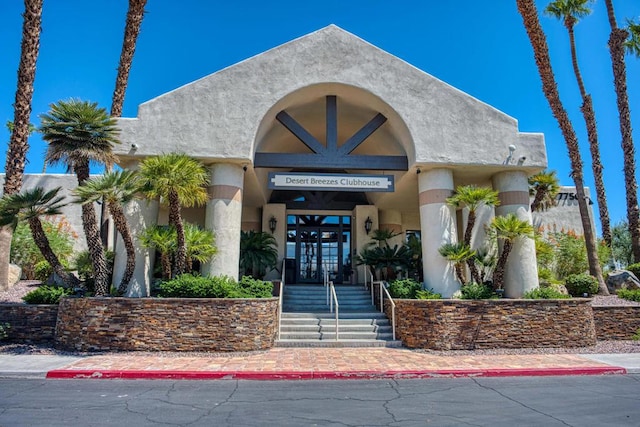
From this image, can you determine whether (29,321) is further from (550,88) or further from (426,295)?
(550,88)

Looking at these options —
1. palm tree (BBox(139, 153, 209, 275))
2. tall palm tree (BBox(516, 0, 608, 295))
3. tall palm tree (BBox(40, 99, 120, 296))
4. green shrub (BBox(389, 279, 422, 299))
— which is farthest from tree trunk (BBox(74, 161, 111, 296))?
tall palm tree (BBox(516, 0, 608, 295))

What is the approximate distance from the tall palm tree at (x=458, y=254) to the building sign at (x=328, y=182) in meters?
2.44

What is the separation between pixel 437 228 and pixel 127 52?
1389 cm

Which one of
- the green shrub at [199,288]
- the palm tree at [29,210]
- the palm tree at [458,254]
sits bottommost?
the green shrub at [199,288]

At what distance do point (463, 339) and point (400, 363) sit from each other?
248cm

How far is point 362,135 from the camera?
44.1ft

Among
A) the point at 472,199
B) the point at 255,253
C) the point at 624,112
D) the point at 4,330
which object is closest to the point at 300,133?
the point at 255,253

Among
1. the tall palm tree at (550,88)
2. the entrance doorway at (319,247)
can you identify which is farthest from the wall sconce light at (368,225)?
the tall palm tree at (550,88)

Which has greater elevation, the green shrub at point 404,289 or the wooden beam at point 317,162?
the wooden beam at point 317,162

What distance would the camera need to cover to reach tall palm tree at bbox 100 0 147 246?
52.3 feet

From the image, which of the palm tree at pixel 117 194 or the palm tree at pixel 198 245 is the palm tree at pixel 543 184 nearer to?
the palm tree at pixel 198 245

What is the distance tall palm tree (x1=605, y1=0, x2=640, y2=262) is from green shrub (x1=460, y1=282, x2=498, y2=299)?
10.0m

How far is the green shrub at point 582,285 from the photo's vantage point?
14367 mm

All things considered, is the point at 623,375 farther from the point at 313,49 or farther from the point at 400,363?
the point at 313,49
